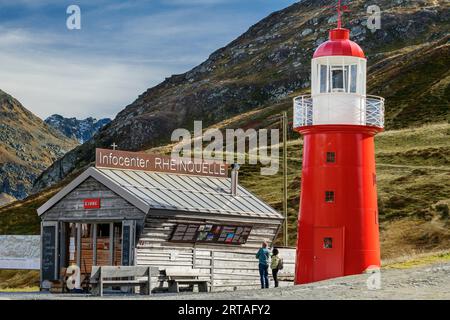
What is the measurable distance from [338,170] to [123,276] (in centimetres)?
830

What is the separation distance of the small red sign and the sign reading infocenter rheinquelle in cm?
139

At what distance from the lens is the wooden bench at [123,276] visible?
108 feet

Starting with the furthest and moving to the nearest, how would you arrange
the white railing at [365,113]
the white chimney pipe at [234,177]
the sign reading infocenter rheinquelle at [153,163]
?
the white chimney pipe at [234,177], the sign reading infocenter rheinquelle at [153,163], the white railing at [365,113]

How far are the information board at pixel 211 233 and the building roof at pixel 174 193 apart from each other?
27.3 inches

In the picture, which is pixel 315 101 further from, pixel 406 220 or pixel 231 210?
pixel 406 220

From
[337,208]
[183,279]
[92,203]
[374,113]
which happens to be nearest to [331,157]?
[337,208]

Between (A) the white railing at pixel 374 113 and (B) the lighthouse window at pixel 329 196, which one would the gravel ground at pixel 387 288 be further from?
(A) the white railing at pixel 374 113

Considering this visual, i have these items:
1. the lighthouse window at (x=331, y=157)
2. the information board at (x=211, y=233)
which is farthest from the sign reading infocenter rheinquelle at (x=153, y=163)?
the lighthouse window at (x=331, y=157)

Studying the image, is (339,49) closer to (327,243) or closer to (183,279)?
(327,243)

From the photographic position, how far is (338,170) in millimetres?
33438

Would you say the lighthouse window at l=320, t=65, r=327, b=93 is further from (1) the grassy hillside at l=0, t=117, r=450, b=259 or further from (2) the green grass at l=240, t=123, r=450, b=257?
(2) the green grass at l=240, t=123, r=450, b=257

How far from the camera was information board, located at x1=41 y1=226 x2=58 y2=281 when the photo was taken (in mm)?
39781
